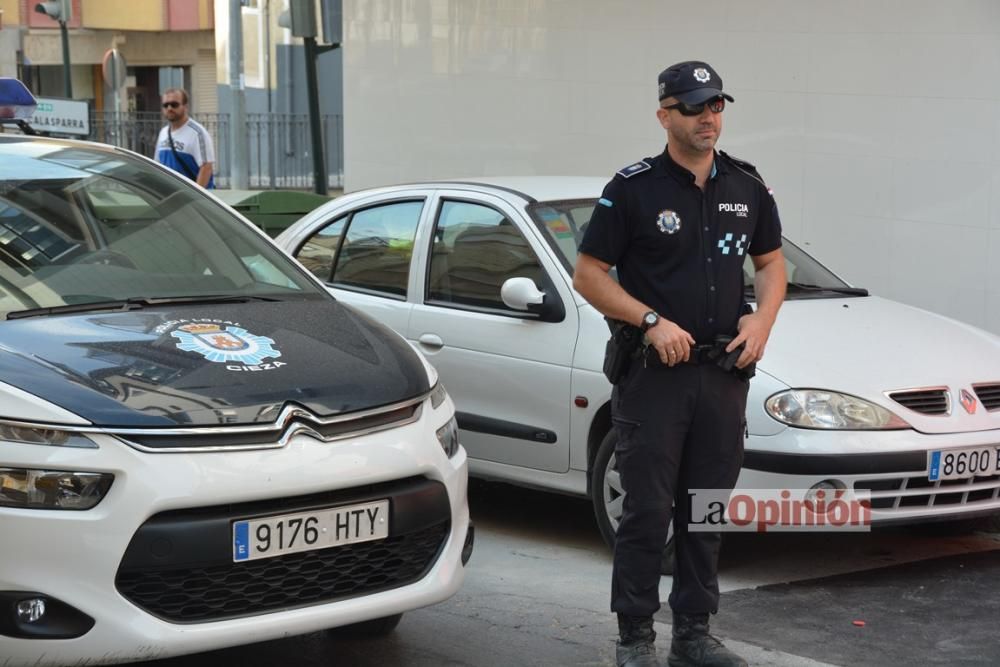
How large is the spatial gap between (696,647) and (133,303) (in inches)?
78.8

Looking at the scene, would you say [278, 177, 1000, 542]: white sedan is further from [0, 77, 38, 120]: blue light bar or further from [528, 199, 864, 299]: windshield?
[0, 77, 38, 120]: blue light bar

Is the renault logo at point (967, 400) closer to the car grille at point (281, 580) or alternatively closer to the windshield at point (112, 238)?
the car grille at point (281, 580)

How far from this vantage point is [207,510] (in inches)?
152

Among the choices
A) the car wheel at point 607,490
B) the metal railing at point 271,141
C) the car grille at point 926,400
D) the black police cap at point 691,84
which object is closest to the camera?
the black police cap at point 691,84

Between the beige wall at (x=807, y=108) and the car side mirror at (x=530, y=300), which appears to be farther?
the beige wall at (x=807, y=108)

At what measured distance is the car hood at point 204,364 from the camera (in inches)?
155

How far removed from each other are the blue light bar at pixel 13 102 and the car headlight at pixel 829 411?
11.3ft

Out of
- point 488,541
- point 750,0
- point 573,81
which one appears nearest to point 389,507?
point 488,541

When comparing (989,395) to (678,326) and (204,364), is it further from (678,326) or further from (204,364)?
(204,364)

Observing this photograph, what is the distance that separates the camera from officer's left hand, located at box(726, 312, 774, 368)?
4.38 metres

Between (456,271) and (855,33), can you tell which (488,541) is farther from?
(855,33)

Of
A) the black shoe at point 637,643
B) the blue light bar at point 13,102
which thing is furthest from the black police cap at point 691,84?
the blue light bar at point 13,102

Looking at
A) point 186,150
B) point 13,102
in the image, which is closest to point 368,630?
point 13,102

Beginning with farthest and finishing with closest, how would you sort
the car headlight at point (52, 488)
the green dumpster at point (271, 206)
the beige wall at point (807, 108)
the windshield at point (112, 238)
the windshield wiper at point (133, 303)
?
the green dumpster at point (271, 206) → the beige wall at point (807, 108) → the windshield at point (112, 238) → the windshield wiper at point (133, 303) → the car headlight at point (52, 488)
